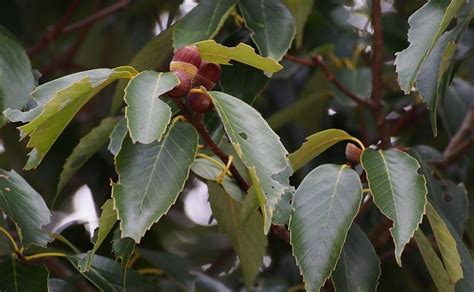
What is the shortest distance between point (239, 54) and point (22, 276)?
0.36m

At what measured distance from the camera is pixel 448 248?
1018 millimetres

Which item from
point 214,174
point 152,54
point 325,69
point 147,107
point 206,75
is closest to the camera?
point 147,107

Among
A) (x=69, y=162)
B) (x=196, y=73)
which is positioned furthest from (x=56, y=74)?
(x=196, y=73)

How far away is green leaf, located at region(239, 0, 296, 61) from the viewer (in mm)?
1258

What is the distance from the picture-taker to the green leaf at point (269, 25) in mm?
1258

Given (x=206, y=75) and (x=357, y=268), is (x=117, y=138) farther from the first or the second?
(x=357, y=268)

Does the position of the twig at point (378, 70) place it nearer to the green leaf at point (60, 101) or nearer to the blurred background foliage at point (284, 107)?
the blurred background foliage at point (284, 107)

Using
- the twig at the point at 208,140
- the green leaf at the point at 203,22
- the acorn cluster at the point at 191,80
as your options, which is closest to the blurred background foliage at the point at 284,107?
the green leaf at the point at 203,22

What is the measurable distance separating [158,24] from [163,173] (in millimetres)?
1178

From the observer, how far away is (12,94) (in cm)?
116

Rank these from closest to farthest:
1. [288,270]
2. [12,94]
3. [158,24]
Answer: [12,94], [288,270], [158,24]

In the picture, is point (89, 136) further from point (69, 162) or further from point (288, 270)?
point (288, 270)

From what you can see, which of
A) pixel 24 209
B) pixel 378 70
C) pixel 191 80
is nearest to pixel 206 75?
pixel 191 80

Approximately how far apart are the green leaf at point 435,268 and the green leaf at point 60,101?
0.37 metres
